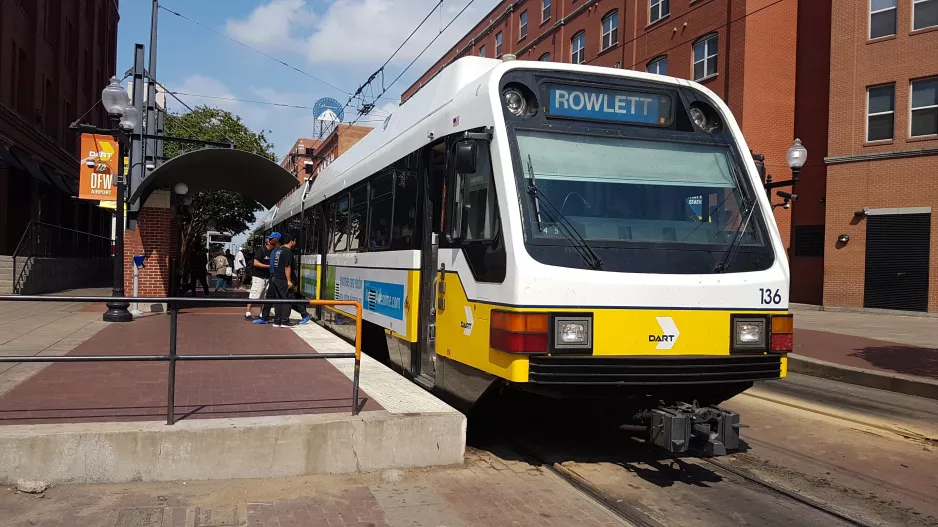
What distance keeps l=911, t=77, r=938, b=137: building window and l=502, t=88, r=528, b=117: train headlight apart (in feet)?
70.9

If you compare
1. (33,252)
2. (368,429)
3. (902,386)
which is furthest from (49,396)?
(33,252)

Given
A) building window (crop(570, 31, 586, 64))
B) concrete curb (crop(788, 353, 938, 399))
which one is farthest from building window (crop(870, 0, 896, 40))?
concrete curb (crop(788, 353, 938, 399))

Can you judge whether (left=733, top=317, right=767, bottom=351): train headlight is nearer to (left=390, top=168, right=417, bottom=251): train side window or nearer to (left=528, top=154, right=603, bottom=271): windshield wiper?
(left=528, top=154, right=603, bottom=271): windshield wiper

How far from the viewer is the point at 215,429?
5.22 m

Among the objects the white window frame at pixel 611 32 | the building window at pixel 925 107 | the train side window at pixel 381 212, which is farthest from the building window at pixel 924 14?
the train side window at pixel 381 212

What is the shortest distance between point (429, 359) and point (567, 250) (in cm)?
212

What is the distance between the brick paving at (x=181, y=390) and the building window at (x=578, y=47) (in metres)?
30.3

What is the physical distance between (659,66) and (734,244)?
89.4ft

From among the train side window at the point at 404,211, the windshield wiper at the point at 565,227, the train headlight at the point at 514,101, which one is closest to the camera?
the windshield wiper at the point at 565,227

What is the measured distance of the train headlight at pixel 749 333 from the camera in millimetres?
5555

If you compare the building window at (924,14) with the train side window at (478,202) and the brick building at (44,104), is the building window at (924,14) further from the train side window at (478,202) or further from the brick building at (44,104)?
the brick building at (44,104)

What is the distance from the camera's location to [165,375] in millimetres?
7492

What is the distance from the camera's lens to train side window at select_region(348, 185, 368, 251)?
9.86 metres

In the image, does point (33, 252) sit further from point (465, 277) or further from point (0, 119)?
point (465, 277)
